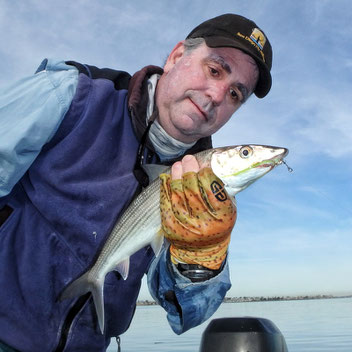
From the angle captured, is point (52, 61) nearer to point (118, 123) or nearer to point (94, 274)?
point (118, 123)

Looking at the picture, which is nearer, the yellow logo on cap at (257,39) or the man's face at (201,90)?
the man's face at (201,90)

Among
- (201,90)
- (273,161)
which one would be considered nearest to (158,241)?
(273,161)

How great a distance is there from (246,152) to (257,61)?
1191 millimetres

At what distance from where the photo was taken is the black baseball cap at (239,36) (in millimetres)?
4410

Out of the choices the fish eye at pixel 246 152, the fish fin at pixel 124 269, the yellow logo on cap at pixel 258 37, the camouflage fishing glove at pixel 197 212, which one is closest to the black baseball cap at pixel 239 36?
the yellow logo on cap at pixel 258 37

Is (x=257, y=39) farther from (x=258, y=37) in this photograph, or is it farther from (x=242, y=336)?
(x=242, y=336)

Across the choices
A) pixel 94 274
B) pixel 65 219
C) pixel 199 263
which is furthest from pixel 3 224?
pixel 199 263

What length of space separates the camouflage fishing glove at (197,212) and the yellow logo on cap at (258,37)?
175cm

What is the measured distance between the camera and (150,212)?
4066 mm

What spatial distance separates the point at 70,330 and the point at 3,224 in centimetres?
119

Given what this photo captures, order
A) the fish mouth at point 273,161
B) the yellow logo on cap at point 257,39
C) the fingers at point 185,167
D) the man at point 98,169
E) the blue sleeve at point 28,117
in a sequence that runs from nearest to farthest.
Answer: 1. the blue sleeve at point 28,117
2. the man at point 98,169
3. the fingers at point 185,167
4. the fish mouth at point 273,161
5. the yellow logo on cap at point 257,39

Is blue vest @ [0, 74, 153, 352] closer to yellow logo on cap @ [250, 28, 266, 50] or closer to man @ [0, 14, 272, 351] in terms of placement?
man @ [0, 14, 272, 351]

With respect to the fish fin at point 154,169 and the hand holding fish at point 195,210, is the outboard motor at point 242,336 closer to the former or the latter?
the hand holding fish at point 195,210

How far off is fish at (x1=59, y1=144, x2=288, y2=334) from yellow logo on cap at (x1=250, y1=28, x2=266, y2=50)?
127cm
